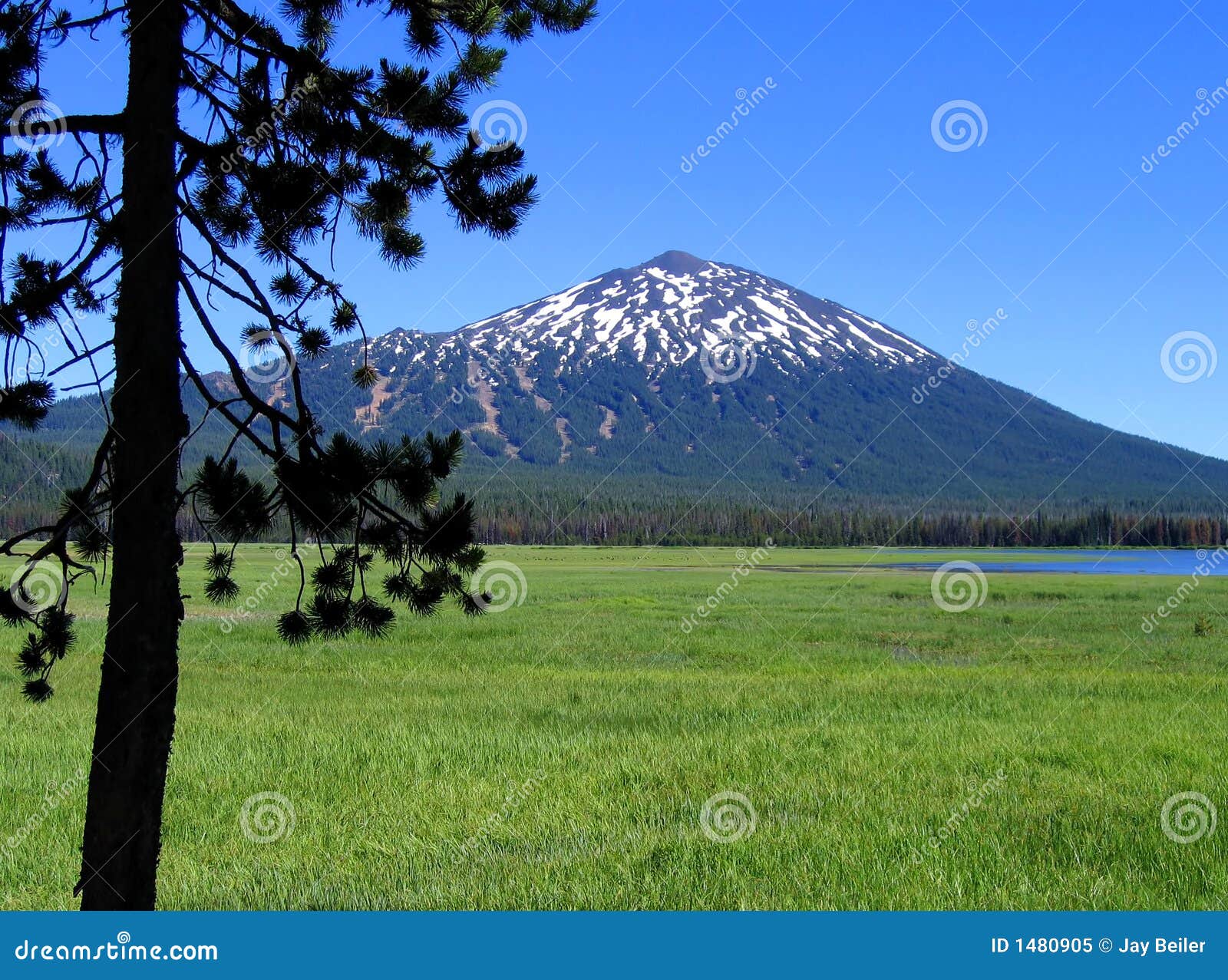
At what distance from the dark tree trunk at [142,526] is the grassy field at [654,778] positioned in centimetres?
215

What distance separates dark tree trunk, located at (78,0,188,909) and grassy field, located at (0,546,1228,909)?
7.07 feet

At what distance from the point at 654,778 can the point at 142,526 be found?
645cm

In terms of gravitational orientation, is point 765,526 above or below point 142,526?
above

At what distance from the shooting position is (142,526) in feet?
16.4

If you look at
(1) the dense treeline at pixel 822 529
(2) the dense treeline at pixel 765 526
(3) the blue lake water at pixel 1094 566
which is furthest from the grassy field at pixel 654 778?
(1) the dense treeline at pixel 822 529

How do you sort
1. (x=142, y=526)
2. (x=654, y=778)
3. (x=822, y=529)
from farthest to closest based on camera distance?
(x=822, y=529) < (x=654, y=778) < (x=142, y=526)

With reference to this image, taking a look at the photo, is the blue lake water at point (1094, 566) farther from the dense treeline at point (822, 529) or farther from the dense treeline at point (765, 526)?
the dense treeline at point (765, 526)

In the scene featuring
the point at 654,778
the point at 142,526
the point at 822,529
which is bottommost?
the point at 654,778

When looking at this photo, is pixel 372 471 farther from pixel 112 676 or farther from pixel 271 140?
pixel 271 140

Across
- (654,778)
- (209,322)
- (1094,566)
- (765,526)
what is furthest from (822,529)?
(209,322)

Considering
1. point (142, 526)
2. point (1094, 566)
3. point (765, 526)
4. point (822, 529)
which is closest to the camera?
Answer: point (142, 526)

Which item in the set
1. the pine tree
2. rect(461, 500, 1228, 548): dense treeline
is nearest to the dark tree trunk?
the pine tree

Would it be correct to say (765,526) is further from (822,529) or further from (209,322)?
(209,322)

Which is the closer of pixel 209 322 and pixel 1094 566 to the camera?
pixel 209 322
